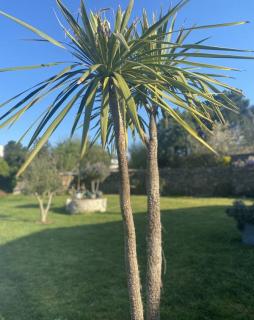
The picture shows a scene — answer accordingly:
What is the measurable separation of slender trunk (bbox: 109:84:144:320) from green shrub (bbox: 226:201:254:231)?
4959 mm

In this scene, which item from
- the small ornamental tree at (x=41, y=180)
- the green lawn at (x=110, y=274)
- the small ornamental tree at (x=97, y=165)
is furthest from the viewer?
the small ornamental tree at (x=97, y=165)

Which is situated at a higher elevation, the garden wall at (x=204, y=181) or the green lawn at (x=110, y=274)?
the garden wall at (x=204, y=181)

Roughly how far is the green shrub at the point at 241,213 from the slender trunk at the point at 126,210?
16.3 feet

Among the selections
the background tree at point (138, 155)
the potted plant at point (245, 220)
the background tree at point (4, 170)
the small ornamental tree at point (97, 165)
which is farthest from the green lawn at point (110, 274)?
the background tree at point (4, 170)

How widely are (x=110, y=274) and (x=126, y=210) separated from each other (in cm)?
371

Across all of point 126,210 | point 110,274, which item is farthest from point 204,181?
point 126,210

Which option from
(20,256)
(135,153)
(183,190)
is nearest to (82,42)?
(20,256)

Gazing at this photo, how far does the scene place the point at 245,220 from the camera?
7.29m

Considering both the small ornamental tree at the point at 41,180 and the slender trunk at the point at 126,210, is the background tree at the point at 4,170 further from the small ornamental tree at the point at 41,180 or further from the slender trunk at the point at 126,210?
the slender trunk at the point at 126,210

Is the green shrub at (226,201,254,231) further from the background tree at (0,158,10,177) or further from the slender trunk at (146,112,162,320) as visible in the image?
the background tree at (0,158,10,177)

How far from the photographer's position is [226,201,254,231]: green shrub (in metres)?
7.22

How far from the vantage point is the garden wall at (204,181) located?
20328 mm

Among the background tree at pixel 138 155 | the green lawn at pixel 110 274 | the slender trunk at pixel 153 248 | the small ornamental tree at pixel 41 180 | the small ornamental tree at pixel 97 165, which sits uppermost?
the background tree at pixel 138 155

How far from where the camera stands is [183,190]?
23438mm
